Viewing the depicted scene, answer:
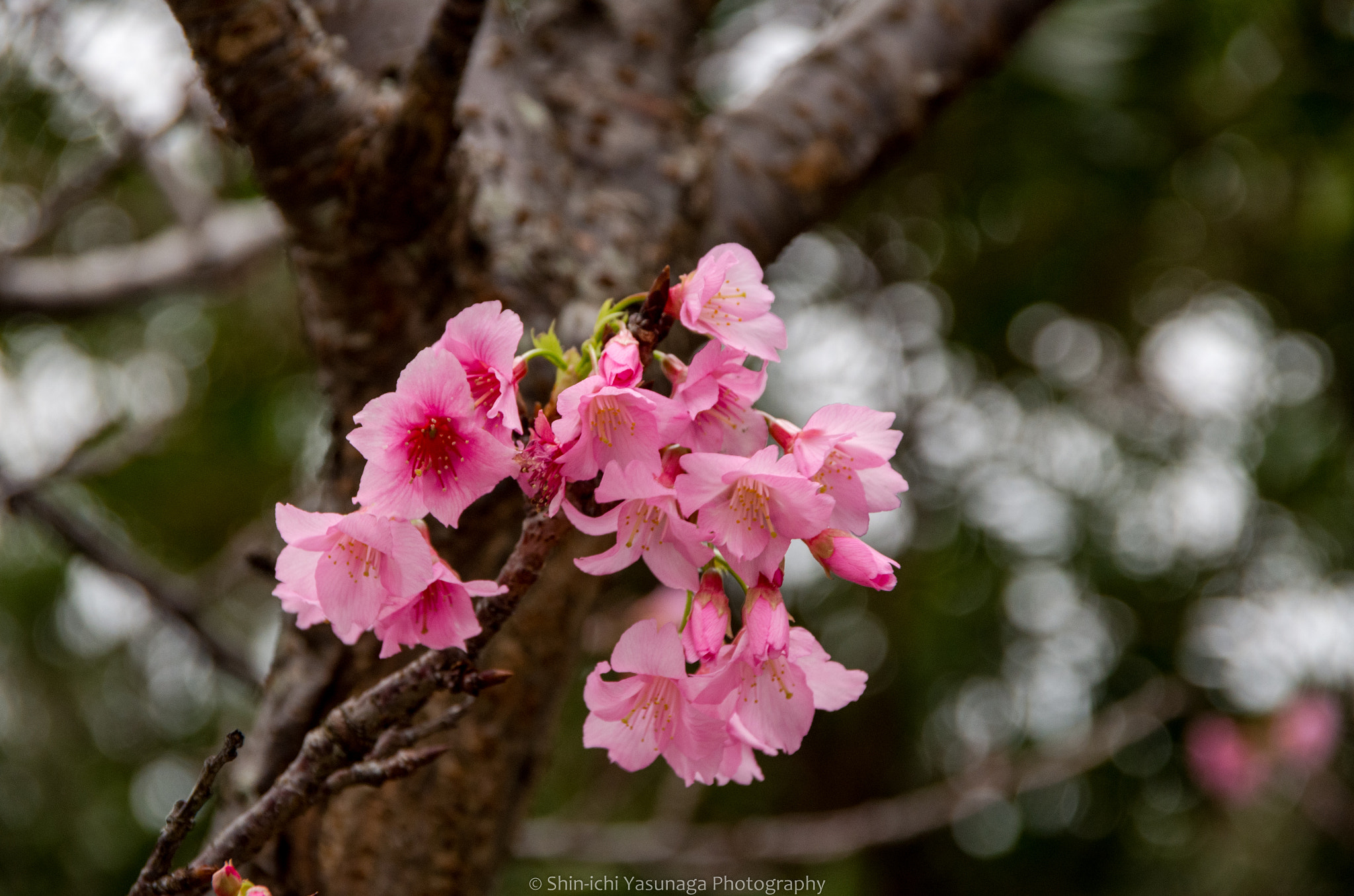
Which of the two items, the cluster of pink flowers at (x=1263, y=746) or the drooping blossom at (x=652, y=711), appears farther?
the cluster of pink flowers at (x=1263, y=746)

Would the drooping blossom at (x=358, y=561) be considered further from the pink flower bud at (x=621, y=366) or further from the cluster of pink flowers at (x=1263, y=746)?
the cluster of pink flowers at (x=1263, y=746)

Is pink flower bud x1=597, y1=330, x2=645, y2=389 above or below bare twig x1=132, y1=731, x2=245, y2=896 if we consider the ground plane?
above

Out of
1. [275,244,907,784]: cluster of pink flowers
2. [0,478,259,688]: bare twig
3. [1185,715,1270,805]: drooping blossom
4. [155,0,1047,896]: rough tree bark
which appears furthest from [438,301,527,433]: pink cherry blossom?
[1185,715,1270,805]: drooping blossom

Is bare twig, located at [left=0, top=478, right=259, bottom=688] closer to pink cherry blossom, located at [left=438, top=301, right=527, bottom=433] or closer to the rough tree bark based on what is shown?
the rough tree bark

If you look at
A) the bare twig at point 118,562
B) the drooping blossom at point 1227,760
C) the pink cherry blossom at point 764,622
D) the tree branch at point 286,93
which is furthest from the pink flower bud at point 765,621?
the drooping blossom at point 1227,760

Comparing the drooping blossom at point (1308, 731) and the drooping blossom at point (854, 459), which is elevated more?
the drooping blossom at point (854, 459)

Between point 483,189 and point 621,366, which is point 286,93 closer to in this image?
point 483,189
